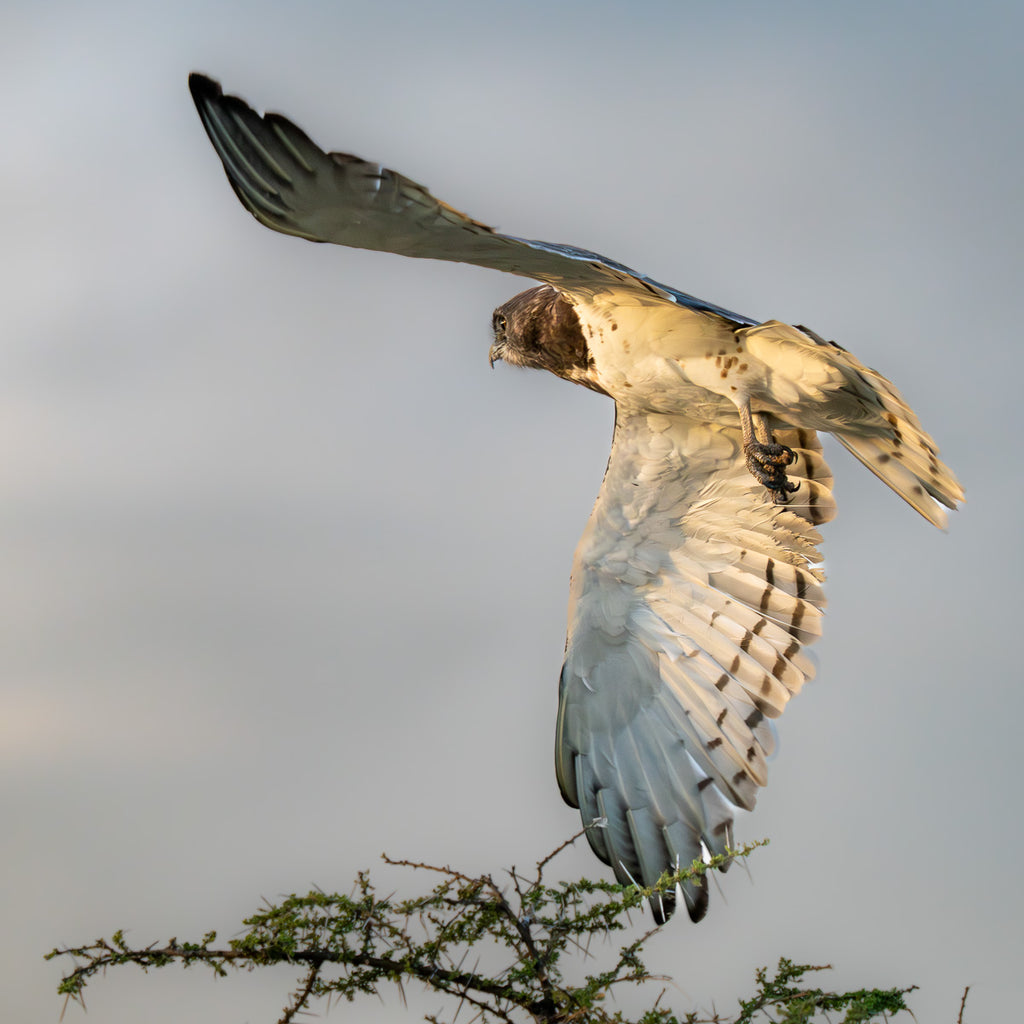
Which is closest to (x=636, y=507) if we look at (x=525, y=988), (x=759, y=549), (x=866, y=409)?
(x=759, y=549)

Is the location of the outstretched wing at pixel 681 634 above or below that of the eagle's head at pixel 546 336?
below

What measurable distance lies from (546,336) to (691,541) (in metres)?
1.06

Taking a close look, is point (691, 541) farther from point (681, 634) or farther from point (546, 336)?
point (546, 336)

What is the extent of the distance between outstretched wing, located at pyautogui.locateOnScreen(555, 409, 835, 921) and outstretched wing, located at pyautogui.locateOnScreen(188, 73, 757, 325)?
1859 millimetres

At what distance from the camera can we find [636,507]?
4.14 meters

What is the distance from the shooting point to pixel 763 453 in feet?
11.9

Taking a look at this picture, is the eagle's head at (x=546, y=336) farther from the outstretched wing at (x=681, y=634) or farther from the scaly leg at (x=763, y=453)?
the scaly leg at (x=763, y=453)

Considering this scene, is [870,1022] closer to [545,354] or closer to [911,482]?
[911,482]

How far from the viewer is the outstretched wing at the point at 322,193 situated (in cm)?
204

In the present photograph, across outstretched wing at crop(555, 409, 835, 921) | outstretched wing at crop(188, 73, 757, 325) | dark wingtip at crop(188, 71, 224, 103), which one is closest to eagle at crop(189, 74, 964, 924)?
outstretched wing at crop(555, 409, 835, 921)

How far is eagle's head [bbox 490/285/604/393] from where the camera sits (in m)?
3.68

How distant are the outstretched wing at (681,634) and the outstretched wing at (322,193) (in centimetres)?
186

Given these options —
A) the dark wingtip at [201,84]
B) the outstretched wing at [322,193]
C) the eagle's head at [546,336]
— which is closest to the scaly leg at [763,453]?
the eagle's head at [546,336]

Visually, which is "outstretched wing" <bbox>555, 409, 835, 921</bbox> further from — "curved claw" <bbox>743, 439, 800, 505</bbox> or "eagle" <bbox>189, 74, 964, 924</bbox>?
"curved claw" <bbox>743, 439, 800, 505</bbox>
